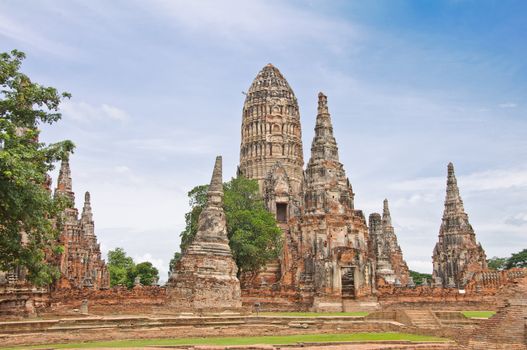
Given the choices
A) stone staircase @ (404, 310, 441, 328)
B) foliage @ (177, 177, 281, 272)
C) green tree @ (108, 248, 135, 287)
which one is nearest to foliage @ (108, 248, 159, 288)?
green tree @ (108, 248, 135, 287)

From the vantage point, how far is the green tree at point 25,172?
15766 mm

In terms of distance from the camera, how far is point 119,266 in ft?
242

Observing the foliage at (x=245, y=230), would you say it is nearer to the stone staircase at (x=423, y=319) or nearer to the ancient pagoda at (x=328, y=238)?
the ancient pagoda at (x=328, y=238)

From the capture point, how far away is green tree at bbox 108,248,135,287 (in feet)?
225

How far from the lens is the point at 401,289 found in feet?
118

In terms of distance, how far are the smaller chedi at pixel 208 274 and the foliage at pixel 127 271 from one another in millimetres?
36360

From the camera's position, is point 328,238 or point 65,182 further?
point 65,182

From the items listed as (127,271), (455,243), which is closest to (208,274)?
(455,243)

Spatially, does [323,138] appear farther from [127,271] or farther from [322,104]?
[127,271]

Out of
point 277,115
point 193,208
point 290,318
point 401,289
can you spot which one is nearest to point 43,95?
point 290,318

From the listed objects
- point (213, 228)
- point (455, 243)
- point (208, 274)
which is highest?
point (455, 243)

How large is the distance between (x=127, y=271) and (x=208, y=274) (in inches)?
1732

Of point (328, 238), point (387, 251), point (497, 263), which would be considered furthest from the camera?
point (497, 263)

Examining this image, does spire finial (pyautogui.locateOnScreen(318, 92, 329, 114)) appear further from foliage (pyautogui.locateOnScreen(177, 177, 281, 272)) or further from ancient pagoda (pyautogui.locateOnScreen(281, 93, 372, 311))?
foliage (pyautogui.locateOnScreen(177, 177, 281, 272))
